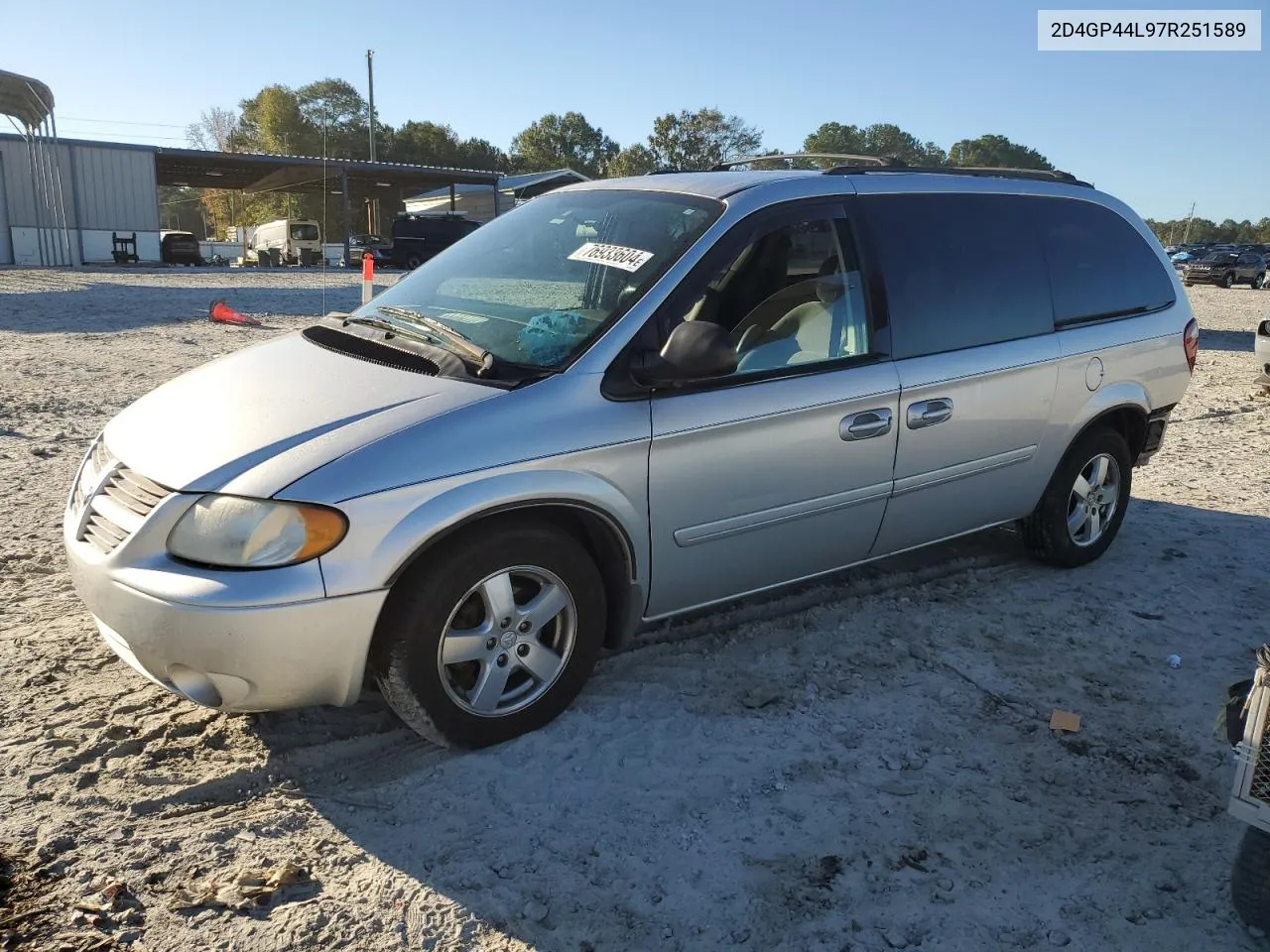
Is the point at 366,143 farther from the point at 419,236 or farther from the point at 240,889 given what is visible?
the point at 240,889

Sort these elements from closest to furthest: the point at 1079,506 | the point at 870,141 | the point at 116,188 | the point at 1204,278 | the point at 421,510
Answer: the point at 421,510, the point at 1079,506, the point at 116,188, the point at 1204,278, the point at 870,141

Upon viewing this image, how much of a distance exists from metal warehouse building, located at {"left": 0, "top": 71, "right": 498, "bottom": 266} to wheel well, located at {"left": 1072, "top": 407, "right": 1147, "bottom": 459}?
2974 centimetres

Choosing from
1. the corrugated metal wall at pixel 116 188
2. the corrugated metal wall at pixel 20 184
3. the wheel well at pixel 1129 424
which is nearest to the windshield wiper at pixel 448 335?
the wheel well at pixel 1129 424

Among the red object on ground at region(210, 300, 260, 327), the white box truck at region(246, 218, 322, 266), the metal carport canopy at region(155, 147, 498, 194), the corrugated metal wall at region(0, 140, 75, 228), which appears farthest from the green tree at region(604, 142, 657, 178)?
the red object on ground at region(210, 300, 260, 327)

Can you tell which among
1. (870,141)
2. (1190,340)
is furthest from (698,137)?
(1190,340)

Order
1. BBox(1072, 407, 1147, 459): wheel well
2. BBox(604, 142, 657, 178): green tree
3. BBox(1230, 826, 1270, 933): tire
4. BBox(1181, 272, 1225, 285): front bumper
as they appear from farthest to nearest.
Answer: BBox(604, 142, 657, 178): green tree
BBox(1181, 272, 1225, 285): front bumper
BBox(1072, 407, 1147, 459): wheel well
BBox(1230, 826, 1270, 933): tire

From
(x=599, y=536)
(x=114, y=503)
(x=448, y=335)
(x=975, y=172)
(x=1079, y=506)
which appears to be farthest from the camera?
(x=1079, y=506)

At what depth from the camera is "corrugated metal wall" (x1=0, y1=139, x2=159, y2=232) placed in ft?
107

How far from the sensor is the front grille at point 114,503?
2.85 meters

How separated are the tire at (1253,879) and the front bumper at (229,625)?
2.39 m

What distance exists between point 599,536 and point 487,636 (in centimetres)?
52

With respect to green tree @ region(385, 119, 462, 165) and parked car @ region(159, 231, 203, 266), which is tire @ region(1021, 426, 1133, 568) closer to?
parked car @ region(159, 231, 203, 266)

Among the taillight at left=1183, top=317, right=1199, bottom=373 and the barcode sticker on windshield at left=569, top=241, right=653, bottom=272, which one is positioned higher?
the barcode sticker on windshield at left=569, top=241, right=653, bottom=272

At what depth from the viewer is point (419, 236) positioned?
113 feet
